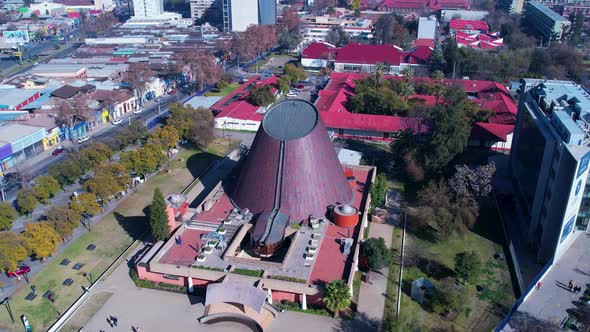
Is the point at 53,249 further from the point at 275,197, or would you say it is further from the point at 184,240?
the point at 275,197

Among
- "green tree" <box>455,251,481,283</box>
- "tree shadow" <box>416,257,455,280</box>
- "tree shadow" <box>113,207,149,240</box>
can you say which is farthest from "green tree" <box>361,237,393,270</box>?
"tree shadow" <box>113,207,149,240</box>

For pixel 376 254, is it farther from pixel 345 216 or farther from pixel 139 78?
pixel 139 78

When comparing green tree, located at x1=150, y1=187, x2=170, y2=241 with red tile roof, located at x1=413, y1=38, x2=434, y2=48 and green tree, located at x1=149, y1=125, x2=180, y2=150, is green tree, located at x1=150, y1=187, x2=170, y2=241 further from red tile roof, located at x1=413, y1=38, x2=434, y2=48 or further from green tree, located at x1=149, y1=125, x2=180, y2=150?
red tile roof, located at x1=413, y1=38, x2=434, y2=48

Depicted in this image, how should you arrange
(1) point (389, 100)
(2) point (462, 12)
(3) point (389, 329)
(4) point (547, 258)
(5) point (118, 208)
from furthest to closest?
(2) point (462, 12)
(1) point (389, 100)
(5) point (118, 208)
(4) point (547, 258)
(3) point (389, 329)

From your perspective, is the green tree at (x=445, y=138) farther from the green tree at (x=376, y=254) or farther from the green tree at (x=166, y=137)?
the green tree at (x=166, y=137)

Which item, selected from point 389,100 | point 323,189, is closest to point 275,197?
point 323,189

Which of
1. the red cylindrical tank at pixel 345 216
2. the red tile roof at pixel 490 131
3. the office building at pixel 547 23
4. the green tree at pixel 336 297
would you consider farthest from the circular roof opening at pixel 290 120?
the office building at pixel 547 23
